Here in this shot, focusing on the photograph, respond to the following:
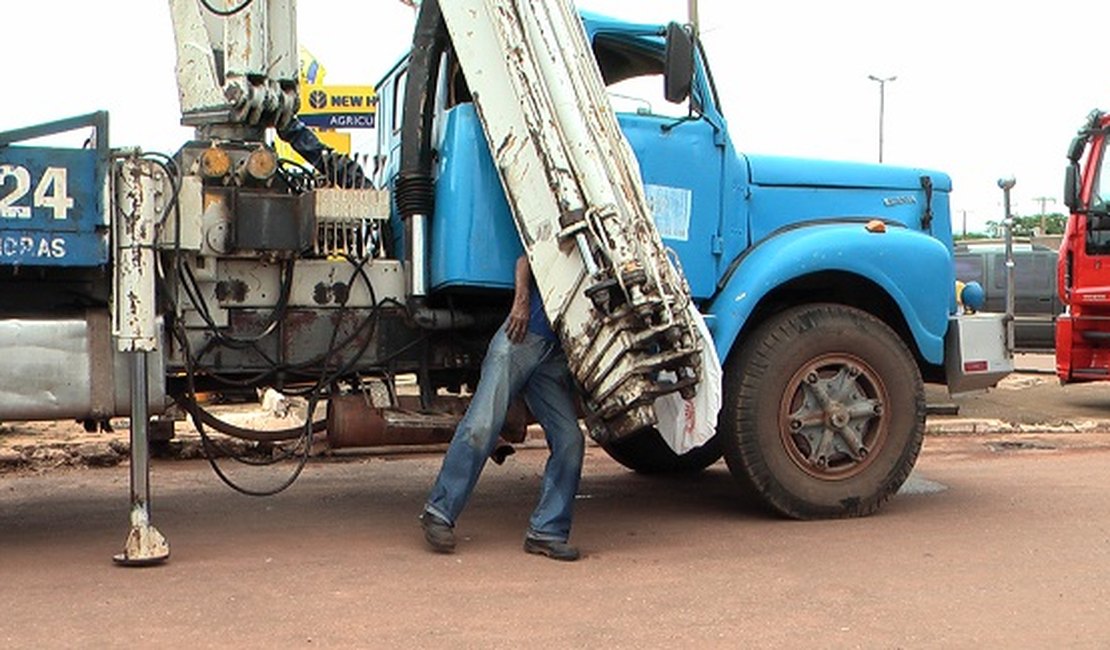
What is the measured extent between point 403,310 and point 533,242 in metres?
0.84

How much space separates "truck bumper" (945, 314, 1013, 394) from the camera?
21.7 feet

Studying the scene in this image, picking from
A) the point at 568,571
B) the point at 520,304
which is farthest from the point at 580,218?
the point at 568,571

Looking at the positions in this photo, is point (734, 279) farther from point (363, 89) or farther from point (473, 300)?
point (363, 89)

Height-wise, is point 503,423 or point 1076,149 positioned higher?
point 1076,149

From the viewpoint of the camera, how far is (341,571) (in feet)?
16.6

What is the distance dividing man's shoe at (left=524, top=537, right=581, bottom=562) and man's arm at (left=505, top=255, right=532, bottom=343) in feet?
2.92

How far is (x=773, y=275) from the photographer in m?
5.96

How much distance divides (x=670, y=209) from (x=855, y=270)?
0.99 meters

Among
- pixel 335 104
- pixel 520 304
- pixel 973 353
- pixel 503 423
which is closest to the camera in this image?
pixel 520 304

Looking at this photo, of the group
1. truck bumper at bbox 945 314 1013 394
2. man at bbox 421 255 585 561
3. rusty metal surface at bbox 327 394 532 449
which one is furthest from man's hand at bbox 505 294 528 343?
truck bumper at bbox 945 314 1013 394

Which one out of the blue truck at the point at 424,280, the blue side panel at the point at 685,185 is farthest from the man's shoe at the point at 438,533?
the blue side panel at the point at 685,185

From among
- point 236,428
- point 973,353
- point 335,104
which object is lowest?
point 236,428

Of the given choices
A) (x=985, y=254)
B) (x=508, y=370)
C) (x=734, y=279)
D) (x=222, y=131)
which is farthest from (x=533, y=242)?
(x=985, y=254)

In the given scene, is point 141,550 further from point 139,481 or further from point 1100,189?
point 1100,189
